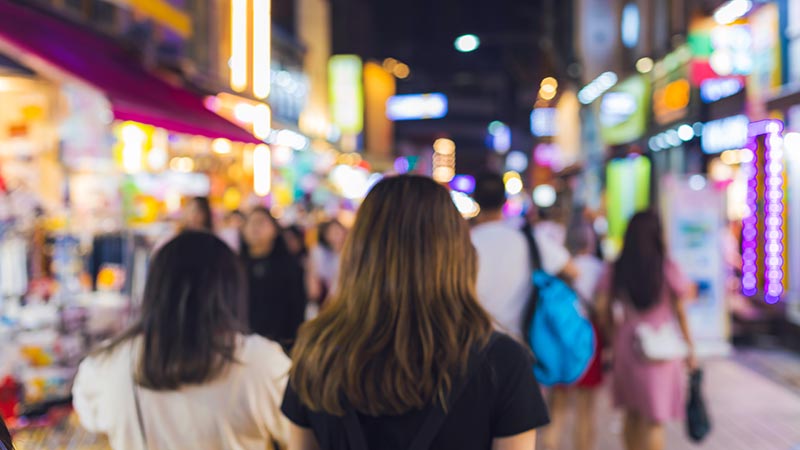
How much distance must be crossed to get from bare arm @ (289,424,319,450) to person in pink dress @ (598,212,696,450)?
3588mm

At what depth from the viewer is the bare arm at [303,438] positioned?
88.0 inches

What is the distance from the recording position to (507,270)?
4.94 m

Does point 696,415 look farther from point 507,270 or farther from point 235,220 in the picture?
point 235,220

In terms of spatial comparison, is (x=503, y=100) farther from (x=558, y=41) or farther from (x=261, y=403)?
(x=261, y=403)

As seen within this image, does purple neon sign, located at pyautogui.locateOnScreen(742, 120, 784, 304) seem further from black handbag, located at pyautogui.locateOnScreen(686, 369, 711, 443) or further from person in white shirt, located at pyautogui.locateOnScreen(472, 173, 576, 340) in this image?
person in white shirt, located at pyautogui.locateOnScreen(472, 173, 576, 340)

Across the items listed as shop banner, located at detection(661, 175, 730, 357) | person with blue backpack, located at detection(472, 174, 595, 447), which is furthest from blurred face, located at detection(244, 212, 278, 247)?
shop banner, located at detection(661, 175, 730, 357)

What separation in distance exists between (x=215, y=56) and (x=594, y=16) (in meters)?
11.4

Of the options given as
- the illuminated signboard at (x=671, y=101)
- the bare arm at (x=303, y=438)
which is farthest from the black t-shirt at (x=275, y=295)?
the illuminated signboard at (x=671, y=101)

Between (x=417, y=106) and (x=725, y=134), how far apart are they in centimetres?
1892

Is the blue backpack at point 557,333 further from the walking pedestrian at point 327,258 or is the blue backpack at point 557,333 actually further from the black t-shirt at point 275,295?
the walking pedestrian at point 327,258

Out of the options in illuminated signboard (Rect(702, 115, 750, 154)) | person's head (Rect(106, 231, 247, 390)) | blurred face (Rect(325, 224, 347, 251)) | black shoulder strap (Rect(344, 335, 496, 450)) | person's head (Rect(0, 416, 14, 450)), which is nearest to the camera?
person's head (Rect(0, 416, 14, 450))

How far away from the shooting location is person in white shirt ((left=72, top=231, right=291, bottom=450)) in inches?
104

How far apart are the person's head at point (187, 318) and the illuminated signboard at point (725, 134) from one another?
9.84 m

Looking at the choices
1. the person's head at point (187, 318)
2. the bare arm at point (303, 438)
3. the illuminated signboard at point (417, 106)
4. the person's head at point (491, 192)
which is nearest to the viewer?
the bare arm at point (303, 438)
